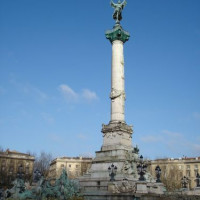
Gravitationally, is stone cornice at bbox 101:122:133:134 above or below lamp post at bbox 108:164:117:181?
above

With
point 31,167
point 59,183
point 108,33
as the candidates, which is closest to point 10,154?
point 31,167

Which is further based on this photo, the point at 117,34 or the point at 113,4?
the point at 113,4

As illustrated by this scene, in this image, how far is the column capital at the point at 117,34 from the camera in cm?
3453

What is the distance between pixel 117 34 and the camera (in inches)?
1358

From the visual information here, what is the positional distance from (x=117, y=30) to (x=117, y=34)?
54cm

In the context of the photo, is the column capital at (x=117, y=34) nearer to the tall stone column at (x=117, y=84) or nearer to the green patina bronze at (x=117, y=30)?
the green patina bronze at (x=117, y=30)

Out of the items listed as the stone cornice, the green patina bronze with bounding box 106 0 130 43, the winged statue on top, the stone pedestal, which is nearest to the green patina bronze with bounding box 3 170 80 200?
the stone pedestal

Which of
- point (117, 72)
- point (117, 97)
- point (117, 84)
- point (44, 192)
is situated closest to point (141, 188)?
point (44, 192)

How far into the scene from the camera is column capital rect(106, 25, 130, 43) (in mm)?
34531

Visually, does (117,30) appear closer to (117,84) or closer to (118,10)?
(118,10)

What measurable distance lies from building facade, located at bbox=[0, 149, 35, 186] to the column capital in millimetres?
46091

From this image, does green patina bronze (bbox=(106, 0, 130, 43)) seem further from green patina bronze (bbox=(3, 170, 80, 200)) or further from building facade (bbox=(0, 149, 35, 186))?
building facade (bbox=(0, 149, 35, 186))

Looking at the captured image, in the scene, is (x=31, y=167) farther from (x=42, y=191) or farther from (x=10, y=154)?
(x=42, y=191)

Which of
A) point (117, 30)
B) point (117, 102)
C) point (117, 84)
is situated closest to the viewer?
point (117, 102)
